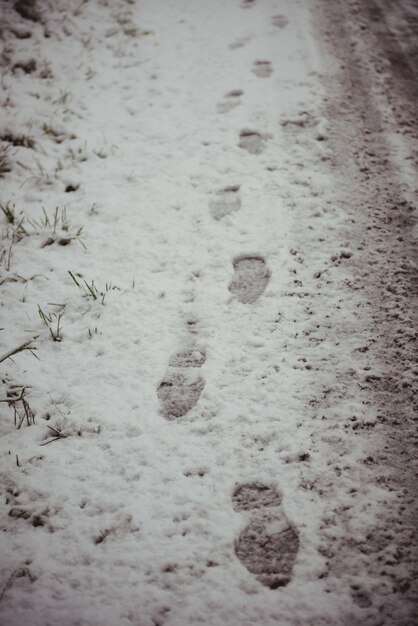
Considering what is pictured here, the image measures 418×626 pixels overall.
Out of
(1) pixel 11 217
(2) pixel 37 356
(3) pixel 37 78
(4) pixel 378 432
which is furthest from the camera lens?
(3) pixel 37 78

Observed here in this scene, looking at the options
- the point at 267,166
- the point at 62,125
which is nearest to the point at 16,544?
the point at 267,166

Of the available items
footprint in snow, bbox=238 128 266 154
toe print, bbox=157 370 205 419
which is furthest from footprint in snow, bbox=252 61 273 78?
toe print, bbox=157 370 205 419

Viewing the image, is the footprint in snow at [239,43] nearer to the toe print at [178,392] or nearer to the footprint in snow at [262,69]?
the footprint in snow at [262,69]

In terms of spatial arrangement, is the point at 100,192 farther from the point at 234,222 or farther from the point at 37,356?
the point at 37,356

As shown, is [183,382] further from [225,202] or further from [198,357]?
[225,202]

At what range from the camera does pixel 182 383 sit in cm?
139

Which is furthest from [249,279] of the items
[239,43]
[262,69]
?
[239,43]

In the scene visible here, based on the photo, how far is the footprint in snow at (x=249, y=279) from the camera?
1.62m

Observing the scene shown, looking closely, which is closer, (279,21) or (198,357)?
(198,357)

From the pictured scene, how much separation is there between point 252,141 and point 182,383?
1.64 meters

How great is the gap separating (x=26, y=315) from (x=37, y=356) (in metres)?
0.22

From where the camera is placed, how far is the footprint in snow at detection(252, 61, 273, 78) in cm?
276

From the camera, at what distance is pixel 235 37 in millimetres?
3242

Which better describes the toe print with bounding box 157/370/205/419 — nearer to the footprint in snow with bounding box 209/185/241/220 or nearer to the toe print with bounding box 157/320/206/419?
the toe print with bounding box 157/320/206/419
